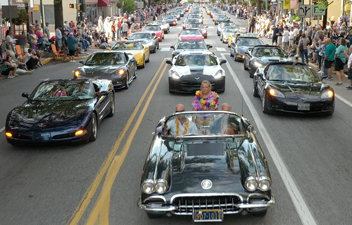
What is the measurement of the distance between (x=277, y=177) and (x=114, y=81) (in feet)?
32.9

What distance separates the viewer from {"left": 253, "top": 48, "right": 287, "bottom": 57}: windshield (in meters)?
20.6

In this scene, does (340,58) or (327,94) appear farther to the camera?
(340,58)

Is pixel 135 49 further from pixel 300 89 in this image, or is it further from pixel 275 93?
pixel 300 89

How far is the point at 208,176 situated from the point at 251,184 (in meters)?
0.55

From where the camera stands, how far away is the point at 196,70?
15977mm

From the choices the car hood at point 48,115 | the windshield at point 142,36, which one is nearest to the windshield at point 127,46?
the windshield at point 142,36

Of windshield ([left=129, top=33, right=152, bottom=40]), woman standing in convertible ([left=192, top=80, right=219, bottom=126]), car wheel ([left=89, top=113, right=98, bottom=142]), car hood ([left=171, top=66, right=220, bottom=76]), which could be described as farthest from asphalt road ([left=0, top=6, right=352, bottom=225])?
windshield ([left=129, top=33, right=152, bottom=40])

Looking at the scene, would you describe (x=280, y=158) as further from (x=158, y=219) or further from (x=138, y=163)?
(x=158, y=219)

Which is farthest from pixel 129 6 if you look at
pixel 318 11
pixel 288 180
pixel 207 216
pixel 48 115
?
pixel 207 216

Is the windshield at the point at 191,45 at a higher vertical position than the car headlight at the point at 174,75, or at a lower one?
higher

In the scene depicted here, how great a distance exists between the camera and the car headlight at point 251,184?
575cm

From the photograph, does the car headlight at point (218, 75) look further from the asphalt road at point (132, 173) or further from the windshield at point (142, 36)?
the windshield at point (142, 36)

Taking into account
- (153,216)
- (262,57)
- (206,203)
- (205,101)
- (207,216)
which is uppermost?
(205,101)

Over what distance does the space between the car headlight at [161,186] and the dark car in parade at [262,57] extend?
553 inches
